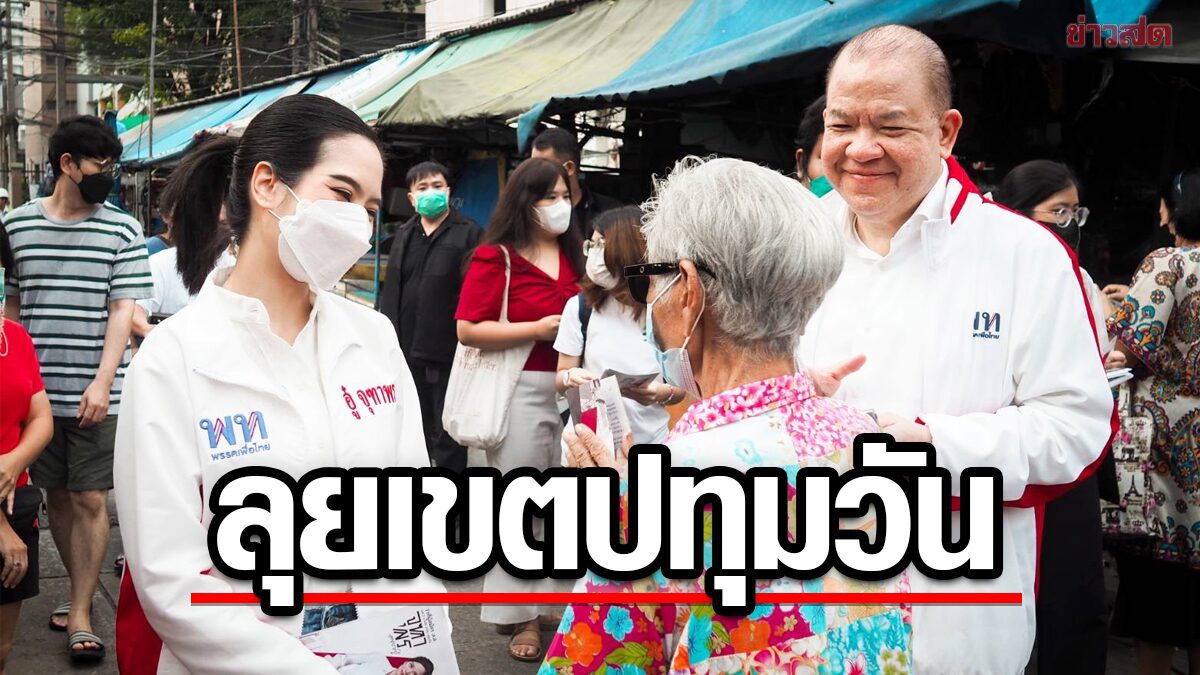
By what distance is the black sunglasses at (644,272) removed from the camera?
192cm

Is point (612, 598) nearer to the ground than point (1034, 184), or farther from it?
nearer to the ground

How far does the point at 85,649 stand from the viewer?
4.95 meters

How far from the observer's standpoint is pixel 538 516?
2021 millimetres

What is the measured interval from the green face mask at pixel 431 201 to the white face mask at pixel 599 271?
213 cm

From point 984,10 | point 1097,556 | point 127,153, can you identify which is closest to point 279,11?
point 127,153

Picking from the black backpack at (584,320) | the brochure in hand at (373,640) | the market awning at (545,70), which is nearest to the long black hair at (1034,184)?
the black backpack at (584,320)

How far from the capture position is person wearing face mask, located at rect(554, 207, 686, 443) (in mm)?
4664

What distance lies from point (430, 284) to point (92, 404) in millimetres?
2006

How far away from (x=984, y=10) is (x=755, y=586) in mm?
4672

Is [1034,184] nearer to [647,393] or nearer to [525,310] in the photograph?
[647,393]

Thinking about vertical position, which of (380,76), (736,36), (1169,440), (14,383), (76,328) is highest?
(380,76)

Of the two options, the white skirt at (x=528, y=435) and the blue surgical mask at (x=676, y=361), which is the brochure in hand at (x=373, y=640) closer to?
the blue surgical mask at (x=676, y=361)

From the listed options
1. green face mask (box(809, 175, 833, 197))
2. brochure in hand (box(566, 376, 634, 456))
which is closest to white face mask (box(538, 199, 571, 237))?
green face mask (box(809, 175, 833, 197))

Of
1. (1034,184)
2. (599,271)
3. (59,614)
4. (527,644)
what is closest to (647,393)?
(599,271)
